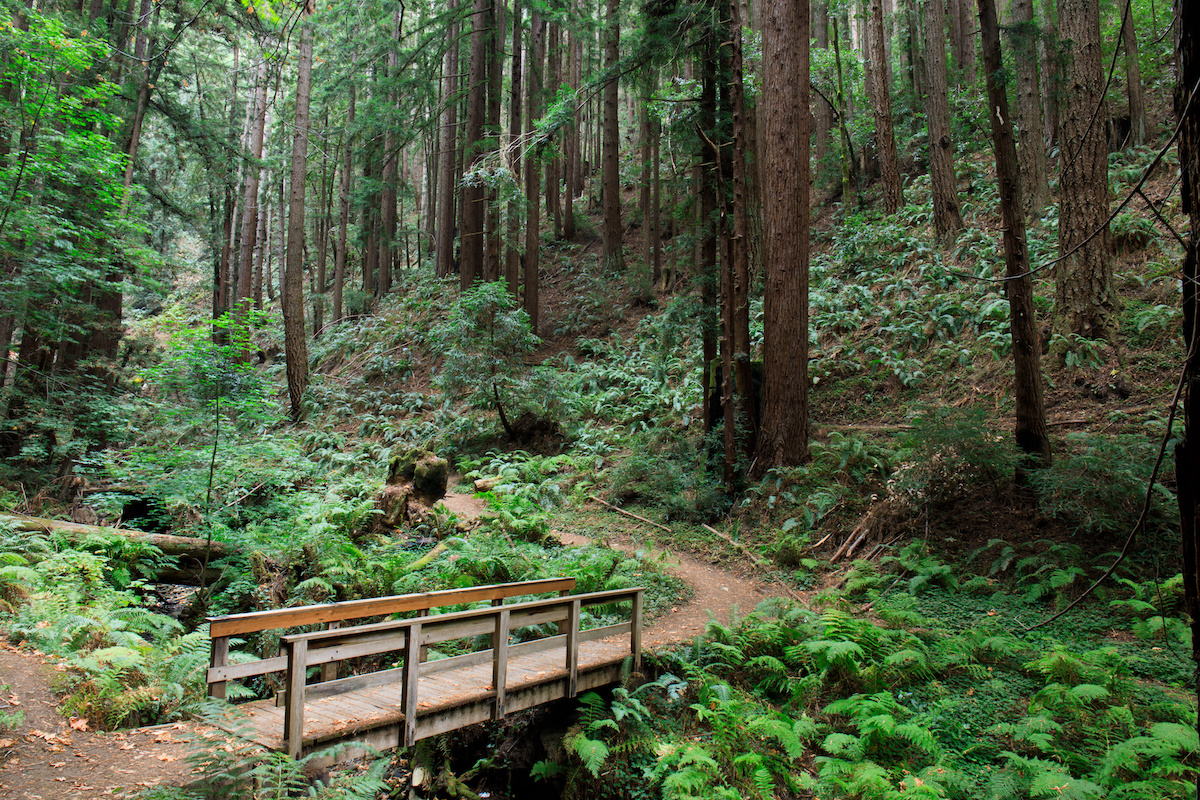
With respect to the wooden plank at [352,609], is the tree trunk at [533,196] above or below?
above

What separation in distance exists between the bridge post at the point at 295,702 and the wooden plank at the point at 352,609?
22 cm

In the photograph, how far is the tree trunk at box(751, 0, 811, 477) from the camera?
1062 centimetres

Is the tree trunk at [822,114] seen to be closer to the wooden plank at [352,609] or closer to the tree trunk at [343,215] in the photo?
the tree trunk at [343,215]

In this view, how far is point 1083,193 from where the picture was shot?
9.65 m

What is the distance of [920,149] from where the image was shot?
2027cm

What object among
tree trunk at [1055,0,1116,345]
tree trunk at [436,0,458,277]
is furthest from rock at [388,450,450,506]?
tree trunk at [436,0,458,277]

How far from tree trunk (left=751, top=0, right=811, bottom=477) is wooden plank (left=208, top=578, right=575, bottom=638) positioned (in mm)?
5757

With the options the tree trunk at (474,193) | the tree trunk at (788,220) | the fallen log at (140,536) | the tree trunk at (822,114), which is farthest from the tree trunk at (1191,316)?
the tree trunk at (822,114)

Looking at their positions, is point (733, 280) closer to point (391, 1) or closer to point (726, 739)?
point (726, 739)

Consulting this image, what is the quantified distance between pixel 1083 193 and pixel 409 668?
11240mm

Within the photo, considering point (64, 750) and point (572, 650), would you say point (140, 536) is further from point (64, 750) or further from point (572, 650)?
point (572, 650)

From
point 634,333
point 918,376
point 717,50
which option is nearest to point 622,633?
point 918,376

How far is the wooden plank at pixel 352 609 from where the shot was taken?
4012 millimetres

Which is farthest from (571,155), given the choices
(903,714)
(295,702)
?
(295,702)
